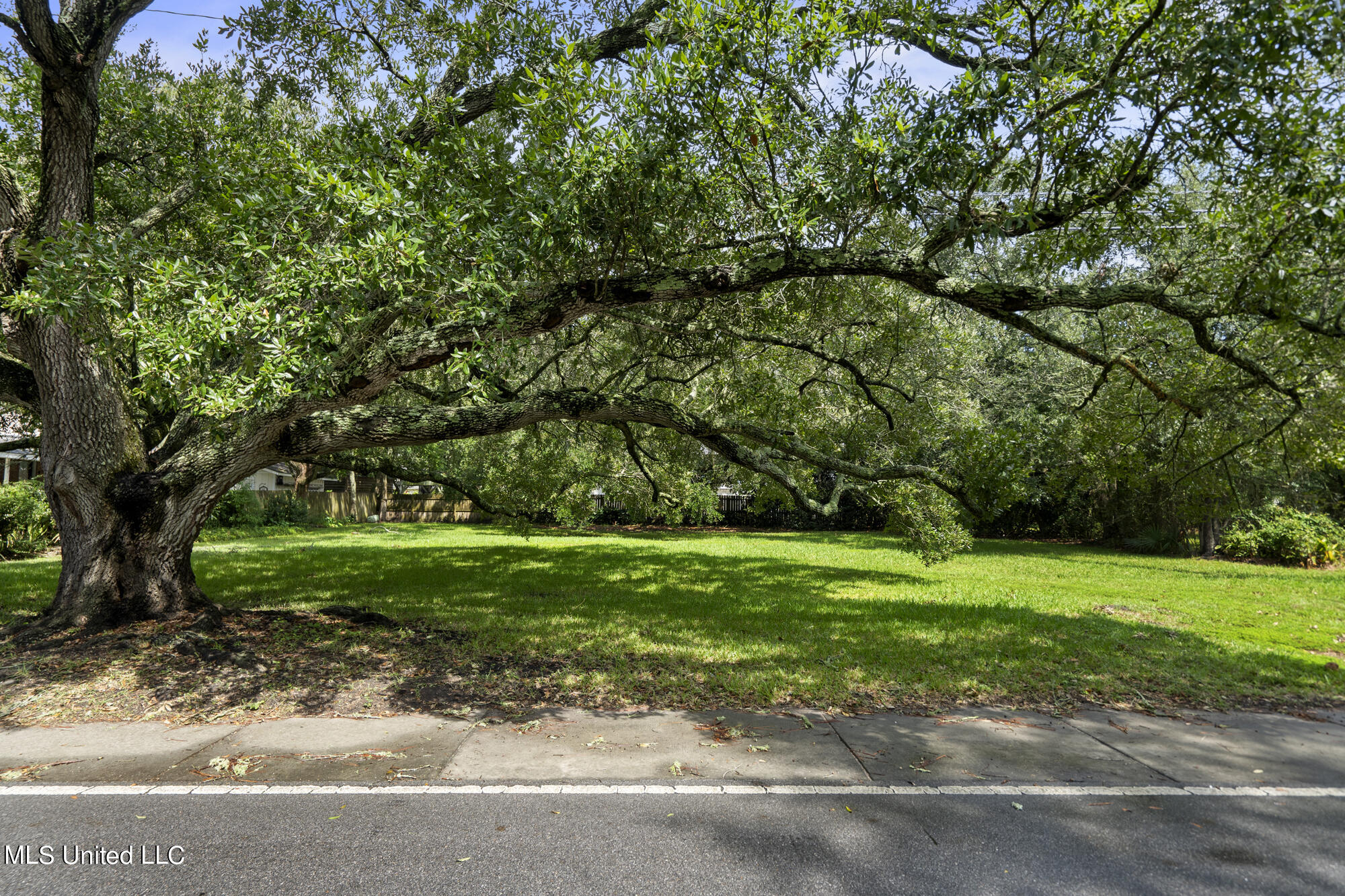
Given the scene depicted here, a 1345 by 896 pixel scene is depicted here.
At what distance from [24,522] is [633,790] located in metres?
17.2

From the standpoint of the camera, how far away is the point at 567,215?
5316mm

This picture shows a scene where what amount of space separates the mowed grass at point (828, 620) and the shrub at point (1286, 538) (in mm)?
1071

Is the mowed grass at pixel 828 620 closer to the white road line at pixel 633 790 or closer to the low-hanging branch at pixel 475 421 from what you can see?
the white road line at pixel 633 790

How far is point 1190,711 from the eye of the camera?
539cm

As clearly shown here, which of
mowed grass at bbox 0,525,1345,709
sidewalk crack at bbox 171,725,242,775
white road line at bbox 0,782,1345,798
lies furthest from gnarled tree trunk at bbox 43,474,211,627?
white road line at bbox 0,782,1345,798

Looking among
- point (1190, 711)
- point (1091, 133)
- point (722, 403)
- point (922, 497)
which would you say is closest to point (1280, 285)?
point (1091, 133)

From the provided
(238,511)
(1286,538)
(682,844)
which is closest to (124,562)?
(682,844)

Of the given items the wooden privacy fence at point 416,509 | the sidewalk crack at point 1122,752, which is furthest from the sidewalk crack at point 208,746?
the wooden privacy fence at point 416,509

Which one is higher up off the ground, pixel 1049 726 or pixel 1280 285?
pixel 1280 285

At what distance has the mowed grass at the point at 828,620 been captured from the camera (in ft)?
19.1

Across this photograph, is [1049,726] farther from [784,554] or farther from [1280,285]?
[784,554]

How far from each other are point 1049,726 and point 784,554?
1222cm

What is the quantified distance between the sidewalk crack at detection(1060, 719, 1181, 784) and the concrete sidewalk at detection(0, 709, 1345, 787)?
1 centimetres

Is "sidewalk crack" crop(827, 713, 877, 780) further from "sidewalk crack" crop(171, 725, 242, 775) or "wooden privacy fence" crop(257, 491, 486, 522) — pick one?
"wooden privacy fence" crop(257, 491, 486, 522)
